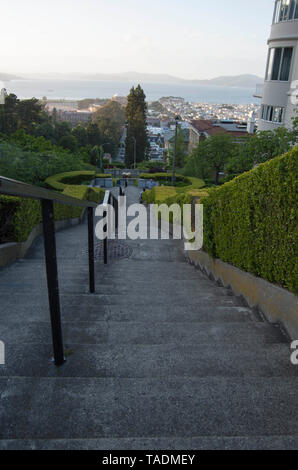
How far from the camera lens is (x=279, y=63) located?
66.7 feet

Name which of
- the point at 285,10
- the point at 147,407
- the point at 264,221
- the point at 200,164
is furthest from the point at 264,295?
the point at 200,164

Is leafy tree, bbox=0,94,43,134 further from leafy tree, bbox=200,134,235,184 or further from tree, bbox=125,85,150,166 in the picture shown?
leafy tree, bbox=200,134,235,184

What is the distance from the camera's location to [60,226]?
1511 cm

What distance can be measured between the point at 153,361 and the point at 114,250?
25.7 feet

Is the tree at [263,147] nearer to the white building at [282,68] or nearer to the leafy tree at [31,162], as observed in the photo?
the white building at [282,68]

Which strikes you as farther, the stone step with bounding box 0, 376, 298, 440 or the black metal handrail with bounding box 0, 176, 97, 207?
the stone step with bounding box 0, 376, 298, 440

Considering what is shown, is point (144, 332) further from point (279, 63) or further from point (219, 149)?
point (219, 149)

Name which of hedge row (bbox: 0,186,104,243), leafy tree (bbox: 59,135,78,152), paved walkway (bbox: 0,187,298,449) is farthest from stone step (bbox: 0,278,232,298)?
leafy tree (bbox: 59,135,78,152)

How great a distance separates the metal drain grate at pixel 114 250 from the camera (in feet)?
33.1

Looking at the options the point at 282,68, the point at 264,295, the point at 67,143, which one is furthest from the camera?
the point at 67,143

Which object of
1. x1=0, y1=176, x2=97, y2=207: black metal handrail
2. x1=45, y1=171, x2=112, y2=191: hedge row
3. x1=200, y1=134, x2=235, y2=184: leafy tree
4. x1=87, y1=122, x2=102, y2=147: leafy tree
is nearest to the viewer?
x1=0, y1=176, x2=97, y2=207: black metal handrail

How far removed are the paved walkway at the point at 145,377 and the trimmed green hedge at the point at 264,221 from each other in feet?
2.37

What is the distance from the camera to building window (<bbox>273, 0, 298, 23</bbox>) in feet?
62.7

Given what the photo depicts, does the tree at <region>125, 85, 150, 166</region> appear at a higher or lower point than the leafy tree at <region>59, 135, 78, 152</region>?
higher
